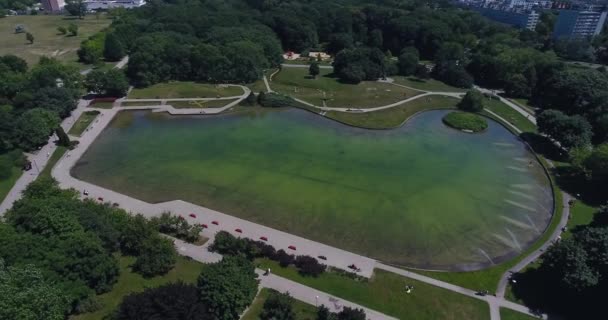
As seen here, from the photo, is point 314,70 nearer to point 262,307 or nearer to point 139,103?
point 139,103

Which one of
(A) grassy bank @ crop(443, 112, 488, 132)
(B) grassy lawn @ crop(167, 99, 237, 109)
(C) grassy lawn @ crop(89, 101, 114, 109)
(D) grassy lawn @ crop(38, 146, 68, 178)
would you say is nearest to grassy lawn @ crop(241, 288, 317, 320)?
(D) grassy lawn @ crop(38, 146, 68, 178)

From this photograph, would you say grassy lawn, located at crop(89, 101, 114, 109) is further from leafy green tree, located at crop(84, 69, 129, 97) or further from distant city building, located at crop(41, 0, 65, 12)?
distant city building, located at crop(41, 0, 65, 12)

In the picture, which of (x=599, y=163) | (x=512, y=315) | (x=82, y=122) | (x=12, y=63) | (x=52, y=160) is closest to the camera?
(x=512, y=315)

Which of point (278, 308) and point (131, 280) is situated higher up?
point (278, 308)

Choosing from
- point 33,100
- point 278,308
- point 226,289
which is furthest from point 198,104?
point 278,308

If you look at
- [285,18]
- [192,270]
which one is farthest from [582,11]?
[192,270]

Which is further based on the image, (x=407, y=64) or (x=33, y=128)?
(x=407, y=64)

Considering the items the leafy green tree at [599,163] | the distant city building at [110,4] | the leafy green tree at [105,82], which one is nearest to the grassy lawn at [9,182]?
the leafy green tree at [105,82]

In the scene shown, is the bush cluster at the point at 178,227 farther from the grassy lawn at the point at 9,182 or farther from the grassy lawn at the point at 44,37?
the grassy lawn at the point at 44,37

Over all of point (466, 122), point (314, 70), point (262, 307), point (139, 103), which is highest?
point (314, 70)
